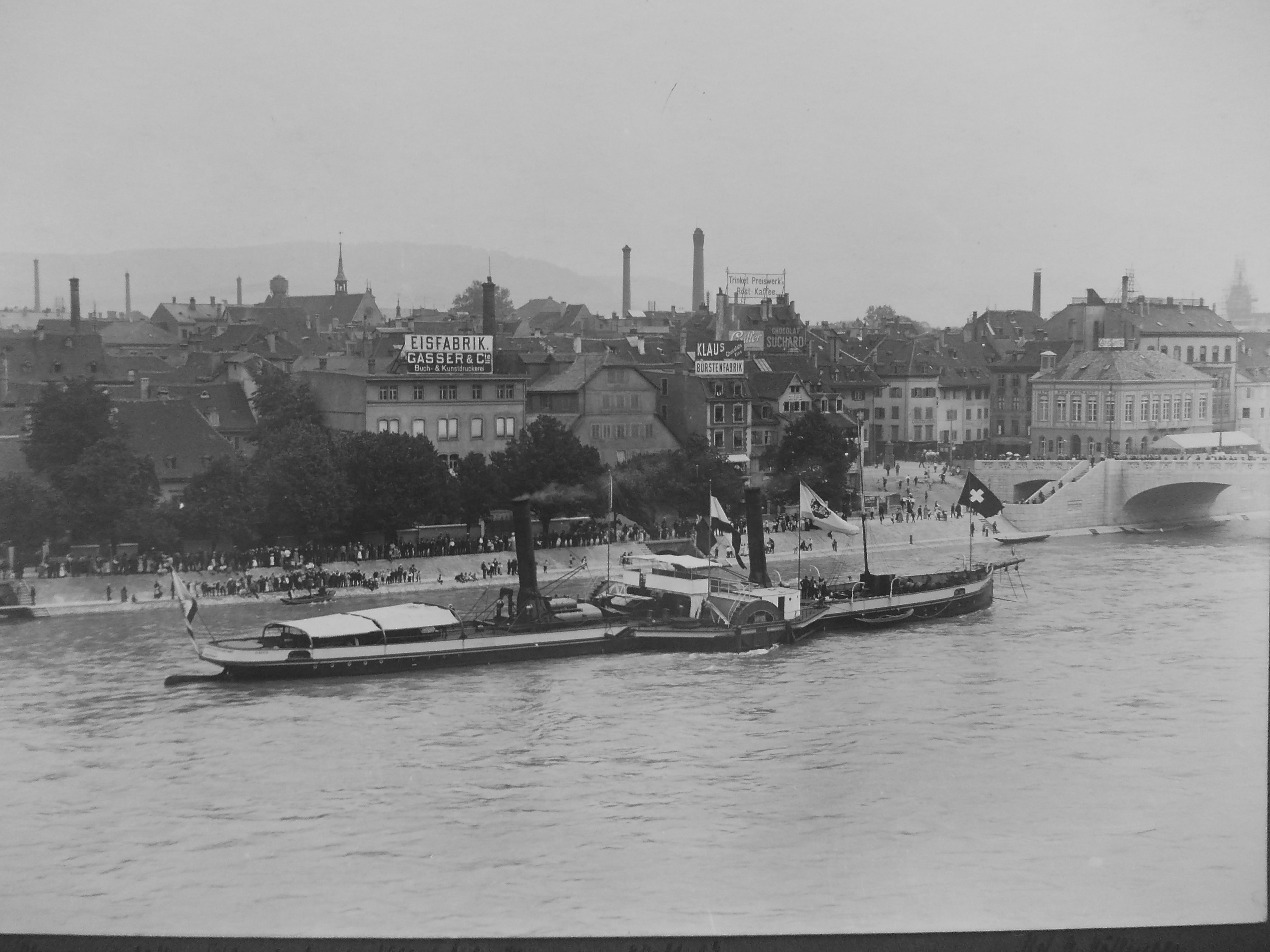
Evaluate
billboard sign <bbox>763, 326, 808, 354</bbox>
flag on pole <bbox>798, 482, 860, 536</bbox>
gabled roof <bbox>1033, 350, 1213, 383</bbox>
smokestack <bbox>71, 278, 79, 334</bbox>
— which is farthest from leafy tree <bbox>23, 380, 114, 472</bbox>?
gabled roof <bbox>1033, 350, 1213, 383</bbox>

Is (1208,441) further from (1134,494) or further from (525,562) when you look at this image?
(525,562)

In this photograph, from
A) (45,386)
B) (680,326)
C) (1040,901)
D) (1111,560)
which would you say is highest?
(680,326)

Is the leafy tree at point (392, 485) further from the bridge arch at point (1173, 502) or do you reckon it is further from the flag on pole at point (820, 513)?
the bridge arch at point (1173, 502)

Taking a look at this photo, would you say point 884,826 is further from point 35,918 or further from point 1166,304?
point 1166,304

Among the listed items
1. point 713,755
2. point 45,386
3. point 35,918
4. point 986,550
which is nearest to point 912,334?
point 986,550

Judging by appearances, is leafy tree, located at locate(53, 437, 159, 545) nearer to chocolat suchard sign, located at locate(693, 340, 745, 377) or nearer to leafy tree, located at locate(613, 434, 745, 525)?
leafy tree, located at locate(613, 434, 745, 525)

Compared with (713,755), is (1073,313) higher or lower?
higher

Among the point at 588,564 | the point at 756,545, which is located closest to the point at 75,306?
the point at 588,564
